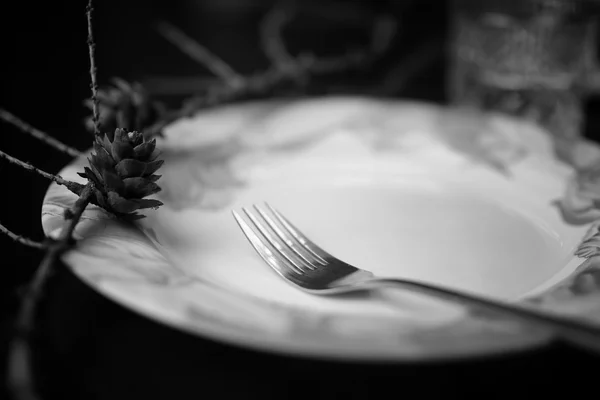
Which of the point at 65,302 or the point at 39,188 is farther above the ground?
the point at 39,188

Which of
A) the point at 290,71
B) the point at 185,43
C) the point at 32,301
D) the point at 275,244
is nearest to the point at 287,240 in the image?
the point at 275,244

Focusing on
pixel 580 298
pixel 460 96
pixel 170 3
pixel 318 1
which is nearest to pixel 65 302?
pixel 580 298

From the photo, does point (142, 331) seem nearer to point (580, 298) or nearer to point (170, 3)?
point (580, 298)

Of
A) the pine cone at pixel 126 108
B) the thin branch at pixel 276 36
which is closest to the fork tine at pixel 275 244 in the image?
the pine cone at pixel 126 108

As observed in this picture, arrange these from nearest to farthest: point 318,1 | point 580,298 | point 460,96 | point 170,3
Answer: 1. point 580,298
2. point 460,96
3. point 170,3
4. point 318,1

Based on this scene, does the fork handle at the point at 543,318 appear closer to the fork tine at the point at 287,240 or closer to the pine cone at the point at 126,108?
the fork tine at the point at 287,240

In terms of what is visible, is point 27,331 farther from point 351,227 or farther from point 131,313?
point 351,227
